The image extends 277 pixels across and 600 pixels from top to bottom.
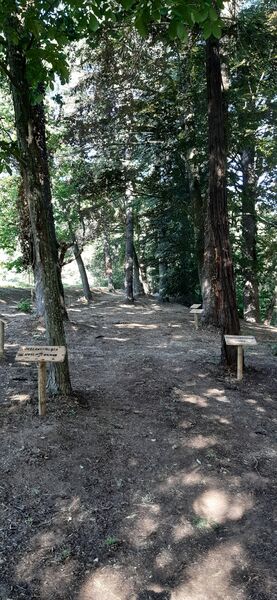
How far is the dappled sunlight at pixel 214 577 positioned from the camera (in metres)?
3.05

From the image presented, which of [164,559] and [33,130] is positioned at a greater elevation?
[33,130]

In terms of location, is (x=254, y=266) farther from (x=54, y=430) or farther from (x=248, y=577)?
(x=248, y=577)

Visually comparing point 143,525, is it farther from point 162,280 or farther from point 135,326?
point 162,280

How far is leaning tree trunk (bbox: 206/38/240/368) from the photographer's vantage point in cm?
792

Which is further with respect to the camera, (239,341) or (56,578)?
(239,341)

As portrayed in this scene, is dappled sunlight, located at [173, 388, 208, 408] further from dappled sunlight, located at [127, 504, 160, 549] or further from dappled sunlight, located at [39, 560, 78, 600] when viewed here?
dappled sunlight, located at [39, 560, 78, 600]

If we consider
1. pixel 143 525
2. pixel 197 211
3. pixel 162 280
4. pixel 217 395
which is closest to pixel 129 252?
pixel 162 280

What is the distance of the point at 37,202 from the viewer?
5.52 meters

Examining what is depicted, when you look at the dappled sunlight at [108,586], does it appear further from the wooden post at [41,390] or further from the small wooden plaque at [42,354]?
the small wooden plaque at [42,354]

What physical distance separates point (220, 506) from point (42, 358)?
2.69m

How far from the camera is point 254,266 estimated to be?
16047 millimetres

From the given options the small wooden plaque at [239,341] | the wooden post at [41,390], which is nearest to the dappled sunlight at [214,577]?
the wooden post at [41,390]

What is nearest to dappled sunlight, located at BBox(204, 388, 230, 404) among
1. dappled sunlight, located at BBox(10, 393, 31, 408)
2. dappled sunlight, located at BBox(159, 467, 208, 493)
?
dappled sunlight, located at BBox(159, 467, 208, 493)

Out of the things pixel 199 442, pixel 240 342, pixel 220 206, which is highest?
pixel 220 206
